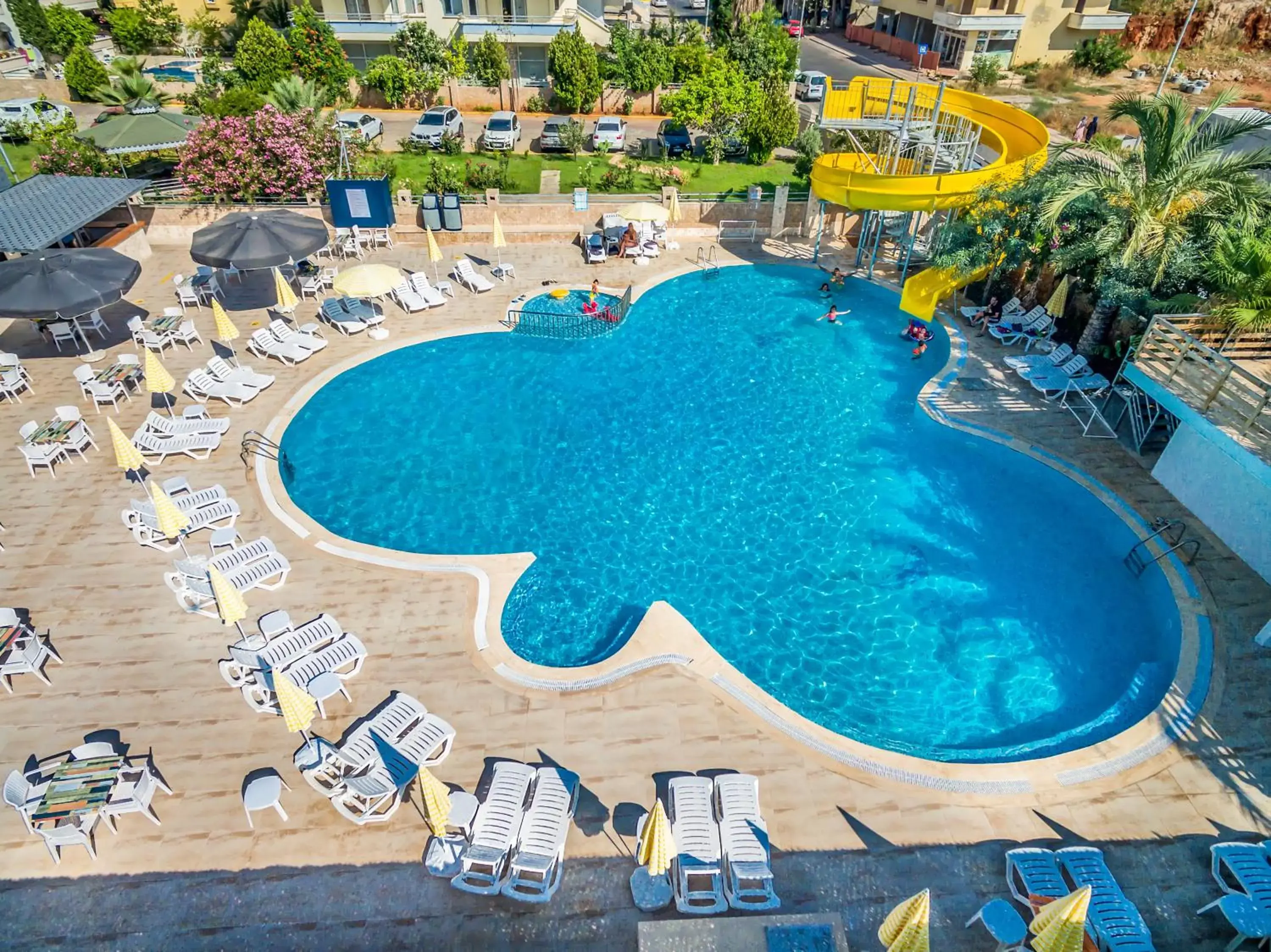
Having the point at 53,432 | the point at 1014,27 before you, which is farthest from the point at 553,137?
the point at 1014,27

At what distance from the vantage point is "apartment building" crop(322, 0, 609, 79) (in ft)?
143

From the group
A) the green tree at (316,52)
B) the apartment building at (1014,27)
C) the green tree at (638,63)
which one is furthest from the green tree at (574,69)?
the apartment building at (1014,27)

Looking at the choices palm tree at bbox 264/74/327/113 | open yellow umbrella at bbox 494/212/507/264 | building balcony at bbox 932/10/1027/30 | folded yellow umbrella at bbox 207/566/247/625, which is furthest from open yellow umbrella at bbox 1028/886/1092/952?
building balcony at bbox 932/10/1027/30

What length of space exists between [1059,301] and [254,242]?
24.4 metres

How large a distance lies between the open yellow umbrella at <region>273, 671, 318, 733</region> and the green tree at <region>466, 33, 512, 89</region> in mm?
40974

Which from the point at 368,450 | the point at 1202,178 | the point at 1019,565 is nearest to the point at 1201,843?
the point at 1019,565

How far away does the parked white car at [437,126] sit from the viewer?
1442 inches

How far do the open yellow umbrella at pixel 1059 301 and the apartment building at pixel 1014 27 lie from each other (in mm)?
45422

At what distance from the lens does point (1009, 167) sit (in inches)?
931

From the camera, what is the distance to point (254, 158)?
27391mm

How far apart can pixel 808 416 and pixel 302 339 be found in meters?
15.5

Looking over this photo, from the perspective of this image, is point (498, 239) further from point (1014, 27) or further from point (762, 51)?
point (1014, 27)

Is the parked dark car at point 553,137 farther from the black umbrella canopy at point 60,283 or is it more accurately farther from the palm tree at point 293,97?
the black umbrella canopy at point 60,283

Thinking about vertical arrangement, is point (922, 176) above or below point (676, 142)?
above
